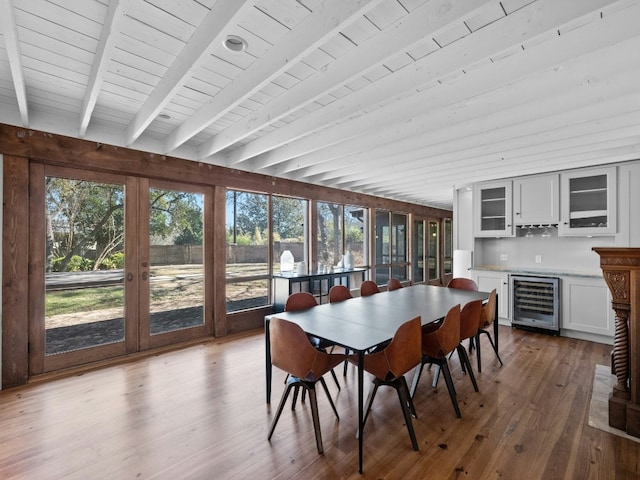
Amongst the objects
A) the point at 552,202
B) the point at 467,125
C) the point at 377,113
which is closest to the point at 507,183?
the point at 552,202

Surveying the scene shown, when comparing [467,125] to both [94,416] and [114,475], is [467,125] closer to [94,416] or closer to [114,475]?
[114,475]

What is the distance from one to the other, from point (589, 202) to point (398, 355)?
4316 millimetres

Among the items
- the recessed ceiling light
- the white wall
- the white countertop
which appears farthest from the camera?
the white countertop

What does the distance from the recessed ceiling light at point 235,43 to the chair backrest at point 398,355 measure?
208 cm

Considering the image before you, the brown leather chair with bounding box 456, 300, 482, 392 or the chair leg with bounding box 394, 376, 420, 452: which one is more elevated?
the brown leather chair with bounding box 456, 300, 482, 392

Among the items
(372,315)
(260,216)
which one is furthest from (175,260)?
(372,315)

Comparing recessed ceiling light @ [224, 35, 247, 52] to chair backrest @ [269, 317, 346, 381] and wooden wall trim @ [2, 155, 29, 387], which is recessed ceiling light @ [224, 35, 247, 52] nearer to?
chair backrest @ [269, 317, 346, 381]

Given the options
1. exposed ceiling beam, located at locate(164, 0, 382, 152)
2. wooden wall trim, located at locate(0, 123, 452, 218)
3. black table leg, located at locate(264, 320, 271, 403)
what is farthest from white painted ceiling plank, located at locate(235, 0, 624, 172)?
black table leg, located at locate(264, 320, 271, 403)

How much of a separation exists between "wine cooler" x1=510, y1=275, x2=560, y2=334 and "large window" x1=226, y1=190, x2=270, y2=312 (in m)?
4.01

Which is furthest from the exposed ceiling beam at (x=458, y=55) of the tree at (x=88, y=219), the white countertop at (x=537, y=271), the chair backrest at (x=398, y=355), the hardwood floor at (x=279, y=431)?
the white countertop at (x=537, y=271)

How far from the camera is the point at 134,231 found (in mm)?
3711

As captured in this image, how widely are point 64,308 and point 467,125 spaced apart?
4.61 m

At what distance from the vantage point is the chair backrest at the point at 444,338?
2434 millimetres

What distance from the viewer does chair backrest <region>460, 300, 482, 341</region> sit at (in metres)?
2.76
